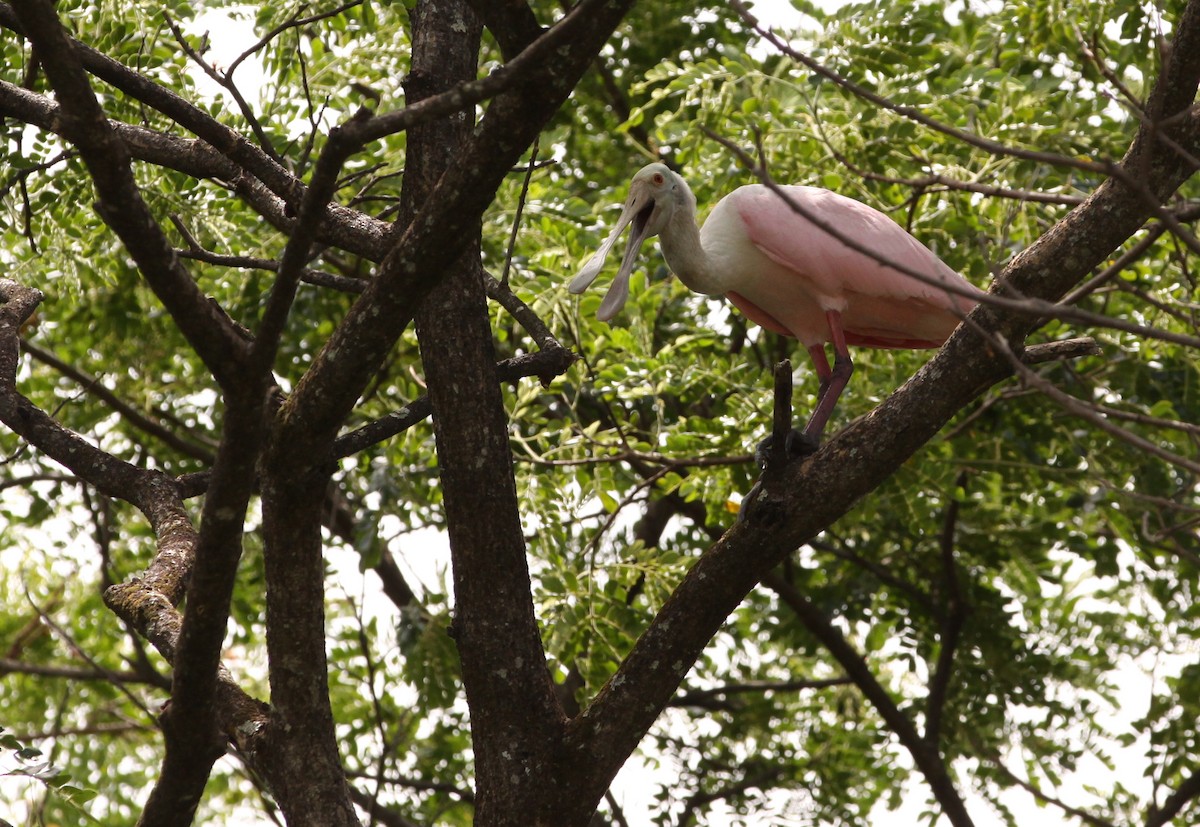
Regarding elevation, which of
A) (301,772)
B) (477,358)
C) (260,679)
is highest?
(260,679)

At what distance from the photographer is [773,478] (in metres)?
3.60

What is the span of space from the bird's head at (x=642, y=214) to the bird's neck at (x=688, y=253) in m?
0.04

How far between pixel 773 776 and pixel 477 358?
4.58 metres

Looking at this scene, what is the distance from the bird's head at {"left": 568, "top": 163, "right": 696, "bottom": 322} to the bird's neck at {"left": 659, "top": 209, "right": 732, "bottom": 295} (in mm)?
35

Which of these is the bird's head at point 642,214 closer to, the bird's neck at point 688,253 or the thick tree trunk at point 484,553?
the bird's neck at point 688,253

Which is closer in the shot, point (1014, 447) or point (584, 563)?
point (584, 563)

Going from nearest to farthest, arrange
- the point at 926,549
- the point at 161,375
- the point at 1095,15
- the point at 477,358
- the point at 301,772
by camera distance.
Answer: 1. the point at 301,772
2. the point at 477,358
3. the point at 1095,15
4. the point at 926,549
5. the point at 161,375

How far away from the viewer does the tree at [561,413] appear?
3107mm

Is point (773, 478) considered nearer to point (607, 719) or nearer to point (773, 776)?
point (607, 719)

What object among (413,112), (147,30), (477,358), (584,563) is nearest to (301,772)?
(477,358)

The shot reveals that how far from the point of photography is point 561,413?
276 inches

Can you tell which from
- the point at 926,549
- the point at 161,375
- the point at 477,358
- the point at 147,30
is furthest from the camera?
the point at 161,375

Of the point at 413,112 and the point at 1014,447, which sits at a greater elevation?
the point at 1014,447

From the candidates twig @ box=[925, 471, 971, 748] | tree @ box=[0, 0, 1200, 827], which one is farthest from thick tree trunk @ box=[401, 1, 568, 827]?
twig @ box=[925, 471, 971, 748]
